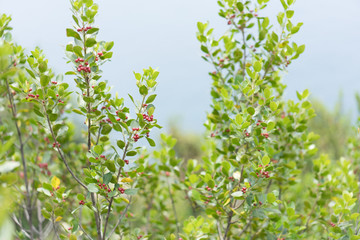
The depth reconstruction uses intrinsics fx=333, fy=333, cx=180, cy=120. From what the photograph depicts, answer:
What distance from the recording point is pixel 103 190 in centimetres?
214

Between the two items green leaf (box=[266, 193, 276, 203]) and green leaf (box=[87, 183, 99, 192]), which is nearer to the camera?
green leaf (box=[87, 183, 99, 192])

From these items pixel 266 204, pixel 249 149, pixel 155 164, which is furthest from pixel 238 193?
pixel 155 164

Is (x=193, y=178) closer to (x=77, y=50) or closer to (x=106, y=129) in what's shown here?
(x=106, y=129)

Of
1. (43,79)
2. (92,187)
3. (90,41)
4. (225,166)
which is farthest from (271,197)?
(43,79)

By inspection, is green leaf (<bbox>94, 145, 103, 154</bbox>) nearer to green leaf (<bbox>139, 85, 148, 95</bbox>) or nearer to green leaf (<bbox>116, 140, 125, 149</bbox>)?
green leaf (<bbox>116, 140, 125, 149</bbox>)

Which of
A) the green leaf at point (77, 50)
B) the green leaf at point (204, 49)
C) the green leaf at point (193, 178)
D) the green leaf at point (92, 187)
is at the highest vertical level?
the green leaf at point (204, 49)

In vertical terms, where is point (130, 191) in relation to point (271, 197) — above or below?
below

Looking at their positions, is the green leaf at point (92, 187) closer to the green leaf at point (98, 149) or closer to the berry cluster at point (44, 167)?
the green leaf at point (98, 149)

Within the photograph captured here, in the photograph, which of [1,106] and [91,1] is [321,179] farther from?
[1,106]

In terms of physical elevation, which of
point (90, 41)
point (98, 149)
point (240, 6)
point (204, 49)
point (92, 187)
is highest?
point (240, 6)

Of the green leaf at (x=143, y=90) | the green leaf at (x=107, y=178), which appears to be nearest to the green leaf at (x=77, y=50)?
the green leaf at (x=143, y=90)

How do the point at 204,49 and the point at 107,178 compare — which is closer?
the point at 107,178

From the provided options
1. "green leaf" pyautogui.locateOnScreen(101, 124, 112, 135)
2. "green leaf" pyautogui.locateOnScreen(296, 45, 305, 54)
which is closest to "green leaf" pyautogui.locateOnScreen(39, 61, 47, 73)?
"green leaf" pyautogui.locateOnScreen(101, 124, 112, 135)

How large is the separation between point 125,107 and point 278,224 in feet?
5.52
